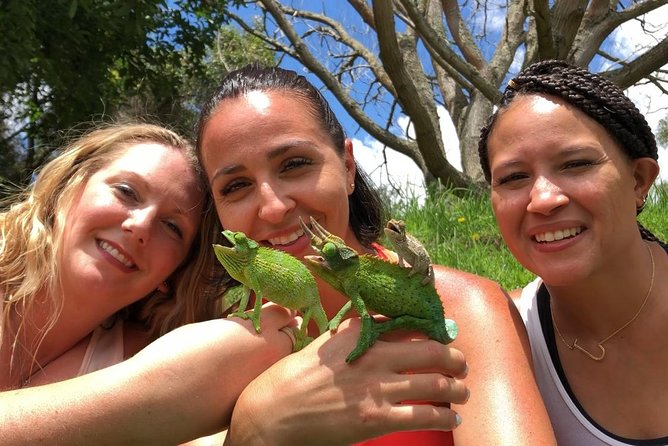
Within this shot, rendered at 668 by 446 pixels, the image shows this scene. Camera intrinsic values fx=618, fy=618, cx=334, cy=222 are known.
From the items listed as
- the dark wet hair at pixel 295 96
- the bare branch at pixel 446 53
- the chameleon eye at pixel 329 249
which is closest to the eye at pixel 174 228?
the dark wet hair at pixel 295 96

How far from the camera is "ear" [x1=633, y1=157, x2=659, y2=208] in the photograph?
2.10m

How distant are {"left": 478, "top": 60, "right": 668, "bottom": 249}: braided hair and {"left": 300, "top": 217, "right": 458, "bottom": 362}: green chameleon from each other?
3.27 feet

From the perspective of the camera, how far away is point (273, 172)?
187cm

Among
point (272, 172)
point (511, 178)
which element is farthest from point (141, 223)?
point (511, 178)

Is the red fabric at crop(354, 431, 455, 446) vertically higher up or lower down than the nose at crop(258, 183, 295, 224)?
lower down

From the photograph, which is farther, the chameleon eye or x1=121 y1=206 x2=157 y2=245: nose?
x1=121 y1=206 x2=157 y2=245: nose

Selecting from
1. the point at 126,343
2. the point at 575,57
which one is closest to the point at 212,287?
the point at 126,343

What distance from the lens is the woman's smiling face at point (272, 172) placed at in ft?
5.99

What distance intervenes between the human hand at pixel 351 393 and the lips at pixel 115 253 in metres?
0.85

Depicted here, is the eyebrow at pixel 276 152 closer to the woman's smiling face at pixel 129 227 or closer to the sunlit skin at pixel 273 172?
the sunlit skin at pixel 273 172

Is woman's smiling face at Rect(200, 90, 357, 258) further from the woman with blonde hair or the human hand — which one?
the human hand

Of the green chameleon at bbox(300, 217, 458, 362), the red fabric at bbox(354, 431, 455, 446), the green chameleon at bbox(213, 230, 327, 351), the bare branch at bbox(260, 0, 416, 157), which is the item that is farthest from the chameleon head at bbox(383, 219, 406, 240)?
the bare branch at bbox(260, 0, 416, 157)

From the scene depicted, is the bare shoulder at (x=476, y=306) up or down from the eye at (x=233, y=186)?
down

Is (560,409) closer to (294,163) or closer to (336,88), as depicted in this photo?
(294,163)
